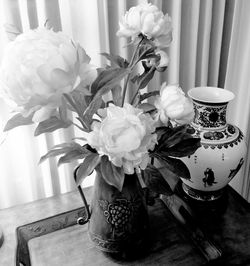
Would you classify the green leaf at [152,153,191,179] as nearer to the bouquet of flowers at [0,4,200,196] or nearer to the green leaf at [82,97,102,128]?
the bouquet of flowers at [0,4,200,196]

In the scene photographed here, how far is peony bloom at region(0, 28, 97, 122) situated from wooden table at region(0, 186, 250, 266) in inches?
14.8

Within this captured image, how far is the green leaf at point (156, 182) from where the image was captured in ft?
1.90

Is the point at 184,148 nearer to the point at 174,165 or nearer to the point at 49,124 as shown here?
the point at 174,165

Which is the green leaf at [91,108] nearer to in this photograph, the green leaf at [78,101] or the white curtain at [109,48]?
the green leaf at [78,101]

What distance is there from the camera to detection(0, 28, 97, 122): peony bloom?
40 centimetres

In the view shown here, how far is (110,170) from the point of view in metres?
0.50

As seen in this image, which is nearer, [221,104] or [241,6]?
[221,104]

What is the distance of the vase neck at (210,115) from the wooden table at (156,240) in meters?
0.22

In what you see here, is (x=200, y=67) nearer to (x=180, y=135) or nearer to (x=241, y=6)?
(x=241, y=6)

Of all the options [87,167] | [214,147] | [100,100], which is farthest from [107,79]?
[214,147]

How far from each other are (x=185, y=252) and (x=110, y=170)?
302 mm

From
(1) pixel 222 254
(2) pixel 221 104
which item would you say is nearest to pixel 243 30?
(2) pixel 221 104

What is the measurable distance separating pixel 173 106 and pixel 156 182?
152mm

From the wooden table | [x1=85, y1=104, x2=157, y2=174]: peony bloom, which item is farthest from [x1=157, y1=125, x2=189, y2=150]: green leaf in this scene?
the wooden table
